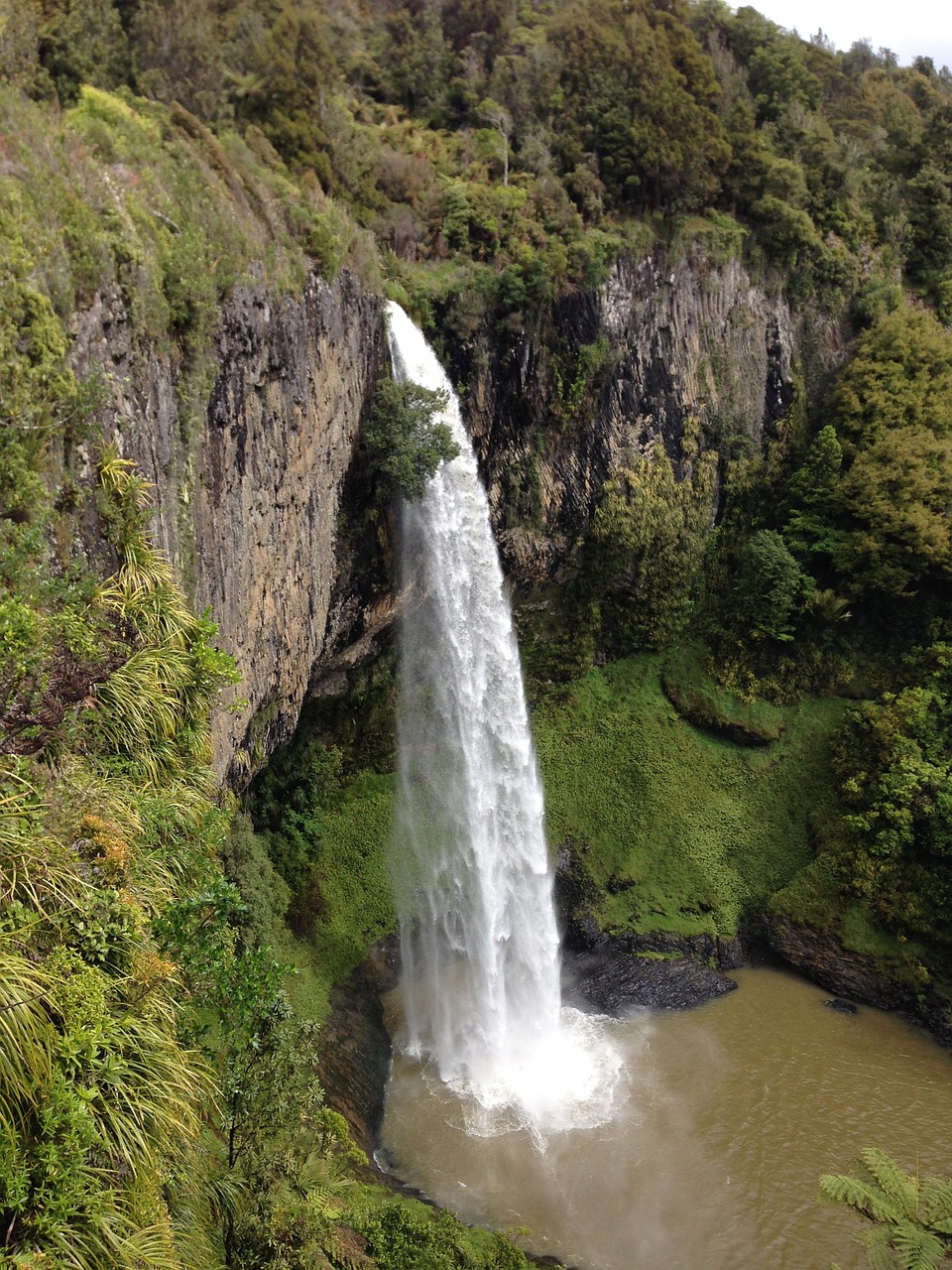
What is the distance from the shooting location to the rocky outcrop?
46.9 feet

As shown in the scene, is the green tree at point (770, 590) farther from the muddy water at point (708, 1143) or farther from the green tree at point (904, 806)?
the muddy water at point (708, 1143)

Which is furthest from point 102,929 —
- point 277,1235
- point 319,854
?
point 319,854

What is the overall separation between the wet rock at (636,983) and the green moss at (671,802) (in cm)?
73

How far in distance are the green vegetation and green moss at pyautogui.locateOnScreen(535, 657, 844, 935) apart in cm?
737

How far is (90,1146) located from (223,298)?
9.01 meters

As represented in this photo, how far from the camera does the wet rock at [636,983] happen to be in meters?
14.8

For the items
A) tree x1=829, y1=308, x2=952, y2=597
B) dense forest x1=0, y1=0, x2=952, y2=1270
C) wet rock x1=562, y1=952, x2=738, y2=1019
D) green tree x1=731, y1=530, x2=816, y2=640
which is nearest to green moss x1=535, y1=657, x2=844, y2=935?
dense forest x1=0, y1=0, x2=952, y2=1270

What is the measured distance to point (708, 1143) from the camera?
11836 mm

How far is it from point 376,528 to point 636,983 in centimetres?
974

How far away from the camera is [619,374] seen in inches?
705

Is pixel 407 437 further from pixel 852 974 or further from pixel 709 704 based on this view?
pixel 852 974

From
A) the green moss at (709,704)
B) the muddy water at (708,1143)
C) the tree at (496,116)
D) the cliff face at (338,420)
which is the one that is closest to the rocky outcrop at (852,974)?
the muddy water at (708,1143)

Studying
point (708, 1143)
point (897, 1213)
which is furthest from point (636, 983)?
point (897, 1213)

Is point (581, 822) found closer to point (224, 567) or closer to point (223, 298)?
point (224, 567)
